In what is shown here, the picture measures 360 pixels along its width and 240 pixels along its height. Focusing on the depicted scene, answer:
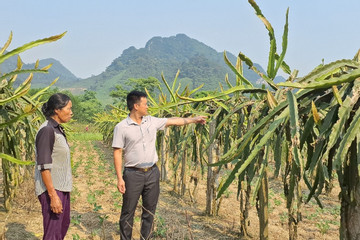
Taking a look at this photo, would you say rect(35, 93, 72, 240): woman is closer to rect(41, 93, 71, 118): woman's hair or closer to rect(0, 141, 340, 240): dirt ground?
rect(41, 93, 71, 118): woman's hair

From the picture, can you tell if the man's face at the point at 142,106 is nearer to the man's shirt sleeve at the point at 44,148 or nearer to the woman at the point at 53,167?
the woman at the point at 53,167

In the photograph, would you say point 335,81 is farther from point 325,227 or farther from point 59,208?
point 325,227

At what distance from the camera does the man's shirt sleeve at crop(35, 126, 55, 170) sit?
2.38 meters

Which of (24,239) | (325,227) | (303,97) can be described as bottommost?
(325,227)

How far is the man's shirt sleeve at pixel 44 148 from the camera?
238 centimetres

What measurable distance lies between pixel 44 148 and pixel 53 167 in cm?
20

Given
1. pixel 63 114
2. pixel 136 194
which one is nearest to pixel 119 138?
pixel 136 194

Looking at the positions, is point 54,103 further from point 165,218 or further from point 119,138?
point 165,218

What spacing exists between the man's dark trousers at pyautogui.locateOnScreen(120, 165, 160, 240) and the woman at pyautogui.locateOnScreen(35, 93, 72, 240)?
0.71m

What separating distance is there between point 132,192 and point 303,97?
2.01m

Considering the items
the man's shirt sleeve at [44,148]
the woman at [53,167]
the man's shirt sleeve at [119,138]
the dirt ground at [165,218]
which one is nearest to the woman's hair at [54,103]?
the woman at [53,167]

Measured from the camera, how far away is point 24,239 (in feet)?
12.5

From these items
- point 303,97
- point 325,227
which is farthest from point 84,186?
point 303,97

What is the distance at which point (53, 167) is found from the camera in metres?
2.51
